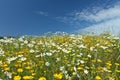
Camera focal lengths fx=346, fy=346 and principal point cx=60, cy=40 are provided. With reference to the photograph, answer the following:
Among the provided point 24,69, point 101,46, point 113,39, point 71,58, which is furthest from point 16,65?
point 113,39

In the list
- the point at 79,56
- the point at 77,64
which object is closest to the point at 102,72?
the point at 77,64

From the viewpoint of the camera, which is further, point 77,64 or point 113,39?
point 113,39

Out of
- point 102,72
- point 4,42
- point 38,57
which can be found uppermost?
point 4,42

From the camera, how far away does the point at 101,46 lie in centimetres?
779

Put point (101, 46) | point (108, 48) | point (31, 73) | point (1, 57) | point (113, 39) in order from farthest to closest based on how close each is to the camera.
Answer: point (113, 39) → point (108, 48) → point (101, 46) → point (1, 57) → point (31, 73)

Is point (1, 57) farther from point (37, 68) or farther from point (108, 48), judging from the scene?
point (108, 48)

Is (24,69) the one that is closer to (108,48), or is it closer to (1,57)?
(1,57)

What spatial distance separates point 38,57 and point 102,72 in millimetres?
1567

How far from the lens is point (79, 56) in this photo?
22.9 ft

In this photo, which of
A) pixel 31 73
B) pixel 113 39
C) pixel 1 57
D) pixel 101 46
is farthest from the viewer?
pixel 113 39

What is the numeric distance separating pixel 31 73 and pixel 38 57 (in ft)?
3.85

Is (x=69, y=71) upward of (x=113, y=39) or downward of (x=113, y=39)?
downward

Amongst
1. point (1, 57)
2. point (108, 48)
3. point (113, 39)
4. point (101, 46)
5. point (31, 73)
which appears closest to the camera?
point (31, 73)

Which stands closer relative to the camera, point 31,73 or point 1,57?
point 31,73
